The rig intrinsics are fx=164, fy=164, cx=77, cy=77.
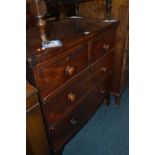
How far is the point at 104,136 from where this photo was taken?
5.55 ft

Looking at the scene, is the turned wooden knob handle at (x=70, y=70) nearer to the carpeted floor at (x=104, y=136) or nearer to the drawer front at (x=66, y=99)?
the drawer front at (x=66, y=99)

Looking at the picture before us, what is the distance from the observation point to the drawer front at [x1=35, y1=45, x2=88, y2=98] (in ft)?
3.04

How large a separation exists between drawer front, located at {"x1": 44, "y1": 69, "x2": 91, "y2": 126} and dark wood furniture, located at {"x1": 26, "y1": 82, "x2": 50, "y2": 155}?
91 mm

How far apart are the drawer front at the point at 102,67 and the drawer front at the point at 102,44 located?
2.5 inches

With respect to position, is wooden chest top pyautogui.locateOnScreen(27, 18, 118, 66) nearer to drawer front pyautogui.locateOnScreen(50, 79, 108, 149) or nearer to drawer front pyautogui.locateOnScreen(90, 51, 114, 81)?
drawer front pyautogui.locateOnScreen(90, 51, 114, 81)

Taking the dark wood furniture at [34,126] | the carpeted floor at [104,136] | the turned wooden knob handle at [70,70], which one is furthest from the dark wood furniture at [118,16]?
the dark wood furniture at [34,126]

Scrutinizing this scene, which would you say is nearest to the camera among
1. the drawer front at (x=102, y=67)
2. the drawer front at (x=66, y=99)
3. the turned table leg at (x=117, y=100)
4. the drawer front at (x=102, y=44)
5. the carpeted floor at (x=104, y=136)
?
the drawer front at (x=66, y=99)

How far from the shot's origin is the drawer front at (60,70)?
928mm

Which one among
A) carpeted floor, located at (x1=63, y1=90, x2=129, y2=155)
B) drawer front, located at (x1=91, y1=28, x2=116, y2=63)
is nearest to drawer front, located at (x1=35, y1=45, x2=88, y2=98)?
drawer front, located at (x1=91, y1=28, x2=116, y2=63)

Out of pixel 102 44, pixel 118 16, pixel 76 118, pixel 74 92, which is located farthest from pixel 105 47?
pixel 76 118
